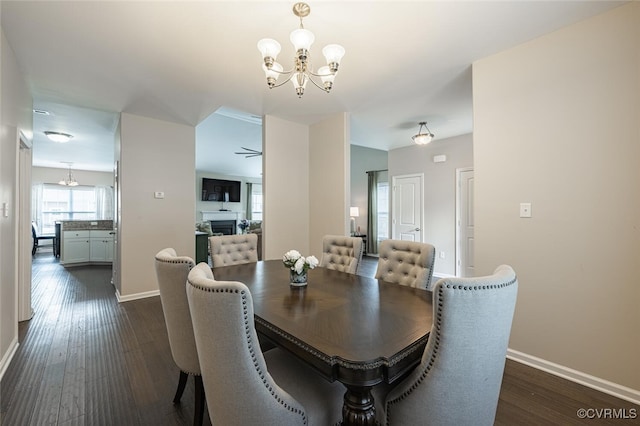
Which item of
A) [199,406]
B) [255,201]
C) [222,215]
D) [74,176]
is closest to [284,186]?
[199,406]

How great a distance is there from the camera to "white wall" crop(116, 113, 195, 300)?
12.6 ft

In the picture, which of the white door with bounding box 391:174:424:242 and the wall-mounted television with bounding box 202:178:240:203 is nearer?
the white door with bounding box 391:174:424:242

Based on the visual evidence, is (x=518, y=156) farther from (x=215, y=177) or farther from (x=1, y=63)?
(x=215, y=177)

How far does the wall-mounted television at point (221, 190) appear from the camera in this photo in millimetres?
9820

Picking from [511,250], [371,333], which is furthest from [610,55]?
[371,333]

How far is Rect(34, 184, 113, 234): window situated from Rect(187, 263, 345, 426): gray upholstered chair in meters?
11.0

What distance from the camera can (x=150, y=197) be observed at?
4027mm

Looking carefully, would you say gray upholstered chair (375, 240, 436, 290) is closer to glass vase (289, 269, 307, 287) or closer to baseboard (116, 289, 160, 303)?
glass vase (289, 269, 307, 287)

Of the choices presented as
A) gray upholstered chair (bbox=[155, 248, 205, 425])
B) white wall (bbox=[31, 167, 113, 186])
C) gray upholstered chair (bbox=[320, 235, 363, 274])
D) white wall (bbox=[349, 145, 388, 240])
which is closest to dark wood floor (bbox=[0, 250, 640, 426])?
gray upholstered chair (bbox=[155, 248, 205, 425])

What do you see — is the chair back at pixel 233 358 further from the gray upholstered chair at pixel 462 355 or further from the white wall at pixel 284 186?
the white wall at pixel 284 186

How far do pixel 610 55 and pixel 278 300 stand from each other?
8.80 feet

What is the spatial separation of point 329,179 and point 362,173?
→ 4.26 m

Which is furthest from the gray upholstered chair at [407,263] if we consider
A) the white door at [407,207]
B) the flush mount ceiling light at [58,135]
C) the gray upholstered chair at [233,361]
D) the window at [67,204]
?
the window at [67,204]

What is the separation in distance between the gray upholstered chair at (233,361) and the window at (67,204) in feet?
36.0
